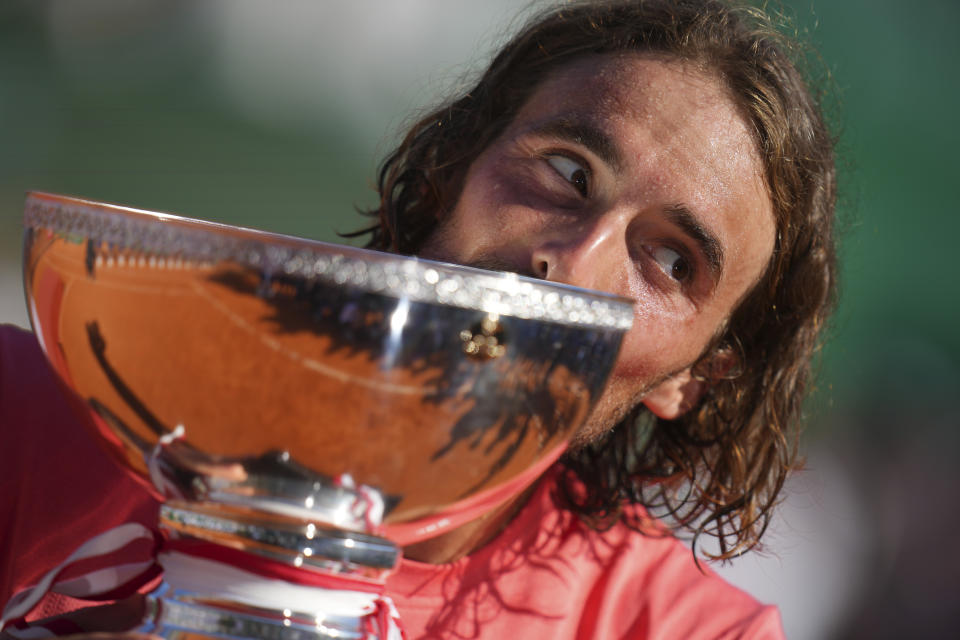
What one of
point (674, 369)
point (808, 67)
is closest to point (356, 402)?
point (674, 369)

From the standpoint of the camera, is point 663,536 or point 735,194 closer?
point 735,194

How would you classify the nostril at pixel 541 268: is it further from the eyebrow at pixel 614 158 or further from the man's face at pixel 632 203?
the eyebrow at pixel 614 158

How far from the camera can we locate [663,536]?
1.11 meters

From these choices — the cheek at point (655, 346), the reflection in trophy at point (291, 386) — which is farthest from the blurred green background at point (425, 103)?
the reflection in trophy at point (291, 386)

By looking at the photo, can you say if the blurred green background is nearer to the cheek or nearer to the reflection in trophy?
the cheek

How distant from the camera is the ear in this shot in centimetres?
107

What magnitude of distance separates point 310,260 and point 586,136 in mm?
497

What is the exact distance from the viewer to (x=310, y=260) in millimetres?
365

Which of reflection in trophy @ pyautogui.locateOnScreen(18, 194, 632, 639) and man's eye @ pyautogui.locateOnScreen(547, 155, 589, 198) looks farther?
man's eye @ pyautogui.locateOnScreen(547, 155, 589, 198)

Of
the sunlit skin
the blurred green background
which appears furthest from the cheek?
the blurred green background

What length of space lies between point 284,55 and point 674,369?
9.22 ft

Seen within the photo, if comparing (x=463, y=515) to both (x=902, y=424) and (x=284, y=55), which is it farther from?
(x=284, y=55)

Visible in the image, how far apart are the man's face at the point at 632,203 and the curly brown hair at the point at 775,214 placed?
2.3 inches

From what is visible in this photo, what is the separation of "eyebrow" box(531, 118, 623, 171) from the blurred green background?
1.40 m
